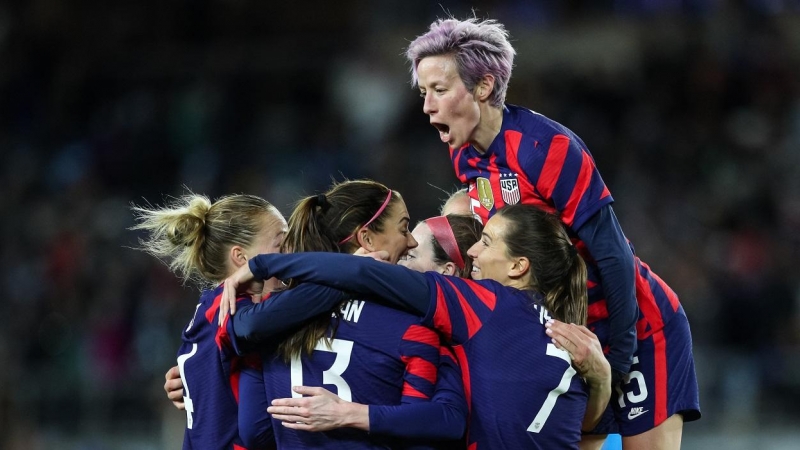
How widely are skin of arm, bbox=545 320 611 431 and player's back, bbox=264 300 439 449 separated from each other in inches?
14.1

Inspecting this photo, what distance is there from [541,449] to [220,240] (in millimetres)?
1230

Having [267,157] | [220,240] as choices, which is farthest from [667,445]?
[267,157]

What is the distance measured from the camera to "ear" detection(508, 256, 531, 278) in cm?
337

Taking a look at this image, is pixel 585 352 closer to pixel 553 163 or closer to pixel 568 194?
pixel 568 194

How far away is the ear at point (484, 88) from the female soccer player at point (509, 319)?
0.51m

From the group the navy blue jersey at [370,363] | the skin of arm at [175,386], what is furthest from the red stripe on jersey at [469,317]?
the skin of arm at [175,386]

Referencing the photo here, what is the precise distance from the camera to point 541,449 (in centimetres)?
327

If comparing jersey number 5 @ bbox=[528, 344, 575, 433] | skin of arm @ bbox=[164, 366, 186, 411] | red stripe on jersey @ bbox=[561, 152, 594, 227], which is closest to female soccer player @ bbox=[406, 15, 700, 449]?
red stripe on jersey @ bbox=[561, 152, 594, 227]

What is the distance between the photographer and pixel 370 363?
314 cm

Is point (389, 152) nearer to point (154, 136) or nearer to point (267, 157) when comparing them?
point (267, 157)

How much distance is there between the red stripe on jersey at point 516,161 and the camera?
3566mm

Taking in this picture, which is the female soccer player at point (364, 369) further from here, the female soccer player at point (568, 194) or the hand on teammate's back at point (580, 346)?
the female soccer player at point (568, 194)

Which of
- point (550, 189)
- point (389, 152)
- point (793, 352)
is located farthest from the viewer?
point (389, 152)

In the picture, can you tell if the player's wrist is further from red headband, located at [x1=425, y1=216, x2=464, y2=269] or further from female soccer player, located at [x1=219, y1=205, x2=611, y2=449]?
red headband, located at [x1=425, y1=216, x2=464, y2=269]
